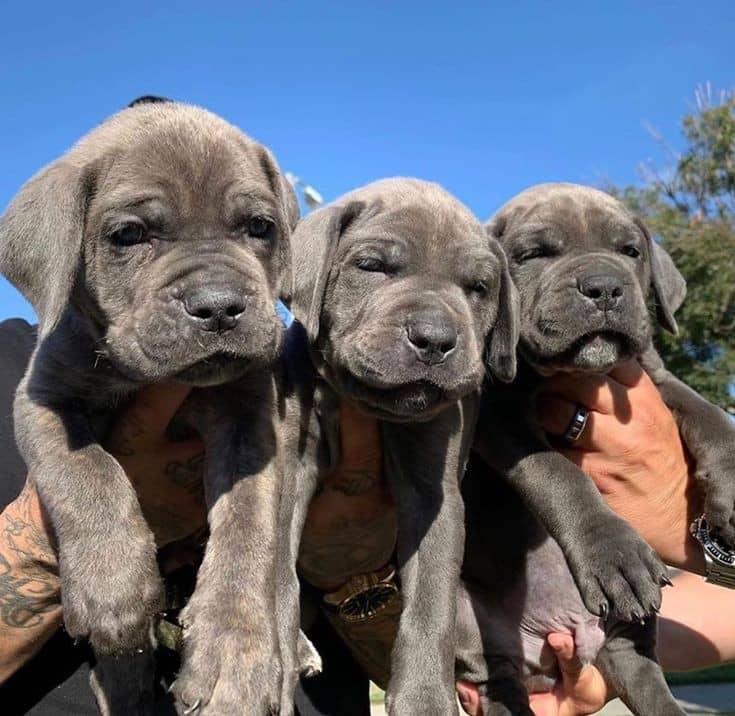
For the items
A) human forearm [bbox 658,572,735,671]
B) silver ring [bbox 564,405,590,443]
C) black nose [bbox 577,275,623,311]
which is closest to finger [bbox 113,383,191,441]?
black nose [bbox 577,275,623,311]

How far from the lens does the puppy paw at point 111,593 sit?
272 cm

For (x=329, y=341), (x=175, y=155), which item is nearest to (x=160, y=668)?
(x=329, y=341)

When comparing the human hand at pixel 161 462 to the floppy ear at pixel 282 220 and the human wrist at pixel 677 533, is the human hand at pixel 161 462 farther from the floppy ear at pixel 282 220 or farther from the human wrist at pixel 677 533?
the human wrist at pixel 677 533

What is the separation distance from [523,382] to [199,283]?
2.07 m

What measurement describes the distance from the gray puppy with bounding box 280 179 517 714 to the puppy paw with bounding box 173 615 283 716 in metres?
0.44

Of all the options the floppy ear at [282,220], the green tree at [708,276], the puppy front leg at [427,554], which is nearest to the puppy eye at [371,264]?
the floppy ear at [282,220]

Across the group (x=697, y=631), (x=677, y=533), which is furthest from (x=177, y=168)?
(x=697, y=631)

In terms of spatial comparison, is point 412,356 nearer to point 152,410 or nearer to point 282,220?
point 282,220

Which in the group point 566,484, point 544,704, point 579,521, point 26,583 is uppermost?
point 566,484

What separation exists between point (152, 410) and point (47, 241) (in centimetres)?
79

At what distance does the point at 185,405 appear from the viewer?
3.53 m

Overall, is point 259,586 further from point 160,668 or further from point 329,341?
point 160,668

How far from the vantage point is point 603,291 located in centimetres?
398

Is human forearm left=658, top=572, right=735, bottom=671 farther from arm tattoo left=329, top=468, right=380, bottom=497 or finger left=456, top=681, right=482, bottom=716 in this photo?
arm tattoo left=329, top=468, right=380, bottom=497
